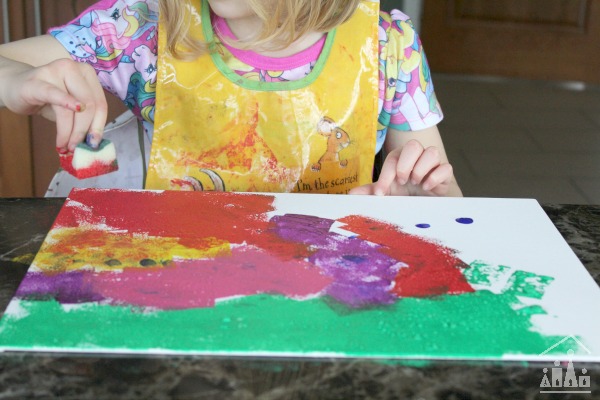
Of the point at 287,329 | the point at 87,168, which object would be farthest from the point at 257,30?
the point at 287,329

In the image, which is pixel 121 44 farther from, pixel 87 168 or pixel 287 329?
pixel 287 329

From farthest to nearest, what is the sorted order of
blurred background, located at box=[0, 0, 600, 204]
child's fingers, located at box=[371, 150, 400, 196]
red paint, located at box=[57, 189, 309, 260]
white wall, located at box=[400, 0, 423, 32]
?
white wall, located at box=[400, 0, 423, 32] → blurred background, located at box=[0, 0, 600, 204] → child's fingers, located at box=[371, 150, 400, 196] → red paint, located at box=[57, 189, 309, 260]

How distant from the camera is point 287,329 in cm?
57

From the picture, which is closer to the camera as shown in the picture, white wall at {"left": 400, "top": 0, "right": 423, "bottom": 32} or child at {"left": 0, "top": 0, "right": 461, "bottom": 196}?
child at {"left": 0, "top": 0, "right": 461, "bottom": 196}

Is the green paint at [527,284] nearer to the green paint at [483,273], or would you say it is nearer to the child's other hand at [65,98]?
the green paint at [483,273]

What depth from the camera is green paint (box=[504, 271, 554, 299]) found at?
2.08ft

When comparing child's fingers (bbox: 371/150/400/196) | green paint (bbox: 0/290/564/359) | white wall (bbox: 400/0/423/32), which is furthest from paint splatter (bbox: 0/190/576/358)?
white wall (bbox: 400/0/423/32)

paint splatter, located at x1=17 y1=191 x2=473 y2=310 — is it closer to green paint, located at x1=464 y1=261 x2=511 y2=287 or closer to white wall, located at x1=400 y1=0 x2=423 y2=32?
green paint, located at x1=464 y1=261 x2=511 y2=287

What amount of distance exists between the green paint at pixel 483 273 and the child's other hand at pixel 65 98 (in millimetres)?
390

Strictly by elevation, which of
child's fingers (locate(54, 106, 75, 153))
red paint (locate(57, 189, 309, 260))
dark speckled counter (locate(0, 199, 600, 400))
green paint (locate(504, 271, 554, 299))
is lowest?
dark speckled counter (locate(0, 199, 600, 400))

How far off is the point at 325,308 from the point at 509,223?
0.27 m

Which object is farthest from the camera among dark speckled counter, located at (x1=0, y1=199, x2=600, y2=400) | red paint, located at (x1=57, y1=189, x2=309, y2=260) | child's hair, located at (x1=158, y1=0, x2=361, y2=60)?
child's hair, located at (x1=158, y1=0, x2=361, y2=60)

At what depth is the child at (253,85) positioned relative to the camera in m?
1.19

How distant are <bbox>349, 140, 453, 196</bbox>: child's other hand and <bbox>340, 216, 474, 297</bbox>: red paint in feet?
0.52
